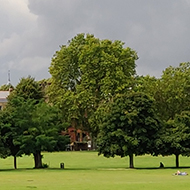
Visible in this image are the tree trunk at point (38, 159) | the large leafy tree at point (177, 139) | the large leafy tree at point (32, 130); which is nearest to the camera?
the large leafy tree at point (32, 130)

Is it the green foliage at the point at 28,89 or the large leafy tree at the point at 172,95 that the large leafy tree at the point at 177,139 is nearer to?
the large leafy tree at the point at 172,95

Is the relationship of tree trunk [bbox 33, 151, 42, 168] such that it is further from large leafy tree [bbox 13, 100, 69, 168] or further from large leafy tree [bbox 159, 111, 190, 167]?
large leafy tree [bbox 159, 111, 190, 167]

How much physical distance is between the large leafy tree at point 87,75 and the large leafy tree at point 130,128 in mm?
26667

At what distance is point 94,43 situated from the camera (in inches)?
3433

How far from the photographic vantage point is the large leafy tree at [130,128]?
53219 mm

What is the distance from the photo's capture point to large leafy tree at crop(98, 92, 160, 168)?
5322 centimetres

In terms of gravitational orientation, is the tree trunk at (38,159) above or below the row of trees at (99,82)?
below

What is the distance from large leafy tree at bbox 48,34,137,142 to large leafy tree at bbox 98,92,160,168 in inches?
1050

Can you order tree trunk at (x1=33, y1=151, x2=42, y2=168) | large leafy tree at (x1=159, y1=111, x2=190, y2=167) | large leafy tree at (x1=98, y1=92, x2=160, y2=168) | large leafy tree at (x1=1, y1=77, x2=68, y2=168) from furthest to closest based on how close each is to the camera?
tree trunk at (x1=33, y1=151, x2=42, y2=168) < large leafy tree at (x1=98, y1=92, x2=160, y2=168) < large leafy tree at (x1=159, y1=111, x2=190, y2=167) < large leafy tree at (x1=1, y1=77, x2=68, y2=168)

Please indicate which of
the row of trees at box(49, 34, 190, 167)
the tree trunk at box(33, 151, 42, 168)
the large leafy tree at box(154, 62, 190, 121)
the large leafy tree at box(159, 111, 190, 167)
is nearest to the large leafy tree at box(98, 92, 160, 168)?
the large leafy tree at box(159, 111, 190, 167)

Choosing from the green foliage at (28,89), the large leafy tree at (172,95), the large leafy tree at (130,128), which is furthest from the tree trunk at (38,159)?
the green foliage at (28,89)

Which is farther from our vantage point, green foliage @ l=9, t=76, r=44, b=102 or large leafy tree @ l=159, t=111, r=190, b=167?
green foliage @ l=9, t=76, r=44, b=102

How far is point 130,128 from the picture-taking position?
5450 centimetres

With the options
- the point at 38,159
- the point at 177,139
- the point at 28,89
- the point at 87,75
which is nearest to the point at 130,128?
the point at 177,139
